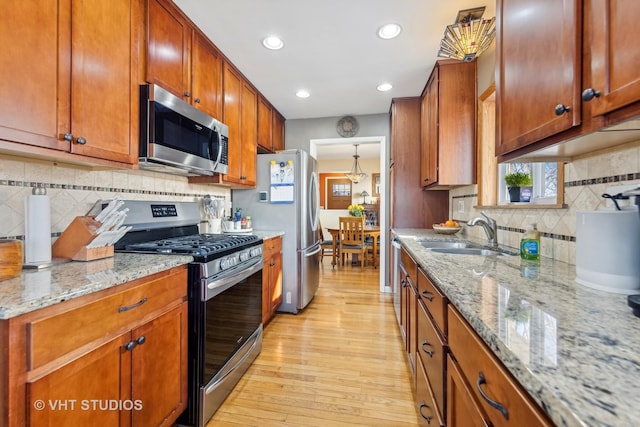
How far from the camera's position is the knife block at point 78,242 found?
4.16ft

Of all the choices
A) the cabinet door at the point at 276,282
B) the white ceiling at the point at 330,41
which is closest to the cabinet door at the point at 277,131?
the white ceiling at the point at 330,41

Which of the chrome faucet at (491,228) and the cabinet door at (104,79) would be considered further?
the chrome faucet at (491,228)

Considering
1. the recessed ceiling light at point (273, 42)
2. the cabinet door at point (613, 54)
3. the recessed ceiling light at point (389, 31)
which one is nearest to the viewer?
the cabinet door at point (613, 54)

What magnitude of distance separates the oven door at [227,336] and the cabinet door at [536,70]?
156 cm

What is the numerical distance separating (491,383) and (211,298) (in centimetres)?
129

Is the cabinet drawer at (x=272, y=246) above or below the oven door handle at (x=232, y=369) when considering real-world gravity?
above

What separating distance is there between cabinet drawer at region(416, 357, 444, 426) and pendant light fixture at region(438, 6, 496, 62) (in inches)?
72.9

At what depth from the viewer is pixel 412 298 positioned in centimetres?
180

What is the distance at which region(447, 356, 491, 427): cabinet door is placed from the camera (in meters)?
0.71

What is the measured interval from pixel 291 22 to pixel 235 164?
1.22 meters

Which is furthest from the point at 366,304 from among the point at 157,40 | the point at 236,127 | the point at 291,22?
the point at 157,40

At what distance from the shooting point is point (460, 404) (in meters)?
0.85

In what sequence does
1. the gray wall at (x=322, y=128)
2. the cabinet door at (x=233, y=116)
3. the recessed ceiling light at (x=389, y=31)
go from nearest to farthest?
the recessed ceiling light at (x=389, y=31)
the cabinet door at (x=233, y=116)
the gray wall at (x=322, y=128)

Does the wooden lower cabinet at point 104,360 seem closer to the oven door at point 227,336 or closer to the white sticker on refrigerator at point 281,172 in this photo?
the oven door at point 227,336
